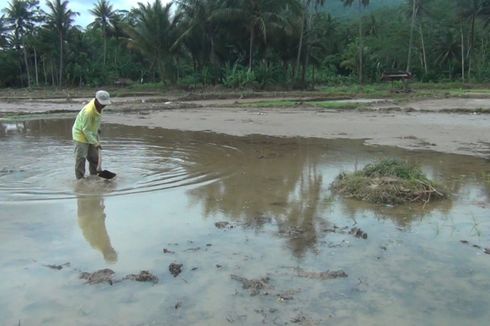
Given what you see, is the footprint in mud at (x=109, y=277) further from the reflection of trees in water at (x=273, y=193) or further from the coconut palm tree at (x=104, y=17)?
the coconut palm tree at (x=104, y=17)

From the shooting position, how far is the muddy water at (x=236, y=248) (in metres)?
3.70

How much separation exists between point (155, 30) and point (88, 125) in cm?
3421

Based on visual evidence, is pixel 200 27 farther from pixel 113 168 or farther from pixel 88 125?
pixel 88 125

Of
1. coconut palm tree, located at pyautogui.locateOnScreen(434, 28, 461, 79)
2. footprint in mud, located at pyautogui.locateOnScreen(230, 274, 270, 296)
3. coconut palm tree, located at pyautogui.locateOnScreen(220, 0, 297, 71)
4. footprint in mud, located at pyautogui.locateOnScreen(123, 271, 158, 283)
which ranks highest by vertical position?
coconut palm tree, located at pyautogui.locateOnScreen(220, 0, 297, 71)

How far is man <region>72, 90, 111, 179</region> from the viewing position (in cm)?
745

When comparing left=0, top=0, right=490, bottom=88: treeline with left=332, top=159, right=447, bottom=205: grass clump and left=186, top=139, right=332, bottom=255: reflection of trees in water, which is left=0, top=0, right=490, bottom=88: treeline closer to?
left=186, top=139, right=332, bottom=255: reflection of trees in water

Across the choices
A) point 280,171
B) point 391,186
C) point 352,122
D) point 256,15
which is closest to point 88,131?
point 280,171

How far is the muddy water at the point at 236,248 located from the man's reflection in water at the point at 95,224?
2 cm

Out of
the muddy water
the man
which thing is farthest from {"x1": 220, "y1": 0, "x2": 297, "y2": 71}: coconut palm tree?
the man

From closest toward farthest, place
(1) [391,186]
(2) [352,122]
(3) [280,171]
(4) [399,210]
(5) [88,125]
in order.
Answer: (4) [399,210], (1) [391,186], (5) [88,125], (3) [280,171], (2) [352,122]

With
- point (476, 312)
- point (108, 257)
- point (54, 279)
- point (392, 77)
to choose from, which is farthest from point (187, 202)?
point (392, 77)

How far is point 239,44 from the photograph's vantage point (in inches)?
1636

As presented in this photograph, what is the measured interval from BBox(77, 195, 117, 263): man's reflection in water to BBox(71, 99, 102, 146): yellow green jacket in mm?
970

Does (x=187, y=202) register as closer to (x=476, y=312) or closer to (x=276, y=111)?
(x=476, y=312)
